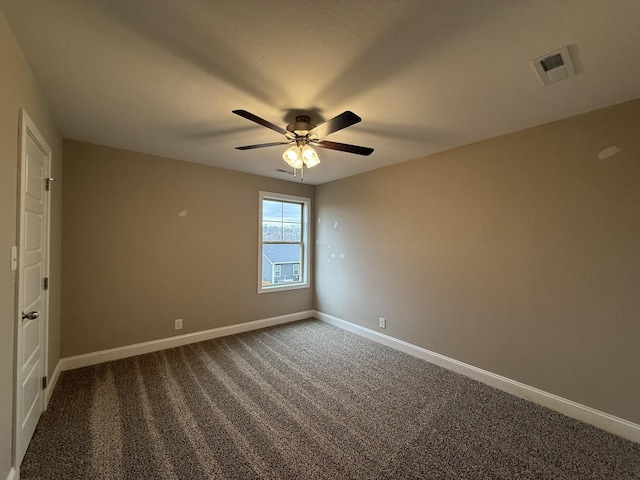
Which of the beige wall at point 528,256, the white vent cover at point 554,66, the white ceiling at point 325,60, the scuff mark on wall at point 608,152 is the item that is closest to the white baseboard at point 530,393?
the beige wall at point 528,256

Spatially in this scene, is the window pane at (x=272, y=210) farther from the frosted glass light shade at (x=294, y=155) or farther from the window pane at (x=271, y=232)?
the frosted glass light shade at (x=294, y=155)

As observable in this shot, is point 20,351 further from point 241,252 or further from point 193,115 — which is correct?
point 241,252

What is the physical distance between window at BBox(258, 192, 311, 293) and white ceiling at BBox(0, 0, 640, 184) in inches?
81.6

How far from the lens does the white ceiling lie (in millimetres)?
1263

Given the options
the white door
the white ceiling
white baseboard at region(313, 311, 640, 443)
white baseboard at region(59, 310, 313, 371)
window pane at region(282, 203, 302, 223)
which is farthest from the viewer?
window pane at region(282, 203, 302, 223)

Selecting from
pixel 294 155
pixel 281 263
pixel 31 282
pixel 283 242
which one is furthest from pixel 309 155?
pixel 281 263

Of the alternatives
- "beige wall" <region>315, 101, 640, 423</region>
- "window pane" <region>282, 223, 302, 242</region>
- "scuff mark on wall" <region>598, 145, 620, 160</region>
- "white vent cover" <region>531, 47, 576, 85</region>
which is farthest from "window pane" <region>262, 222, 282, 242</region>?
"scuff mark on wall" <region>598, 145, 620, 160</region>

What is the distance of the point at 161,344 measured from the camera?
343cm

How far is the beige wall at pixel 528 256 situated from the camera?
2.04 meters

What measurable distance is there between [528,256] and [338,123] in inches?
85.4

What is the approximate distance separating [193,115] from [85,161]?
1.68m

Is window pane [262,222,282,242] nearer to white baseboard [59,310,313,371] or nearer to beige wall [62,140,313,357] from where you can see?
beige wall [62,140,313,357]

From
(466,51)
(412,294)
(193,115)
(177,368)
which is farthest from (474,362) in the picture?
(193,115)

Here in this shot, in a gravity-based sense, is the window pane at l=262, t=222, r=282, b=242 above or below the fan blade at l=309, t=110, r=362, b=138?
below
